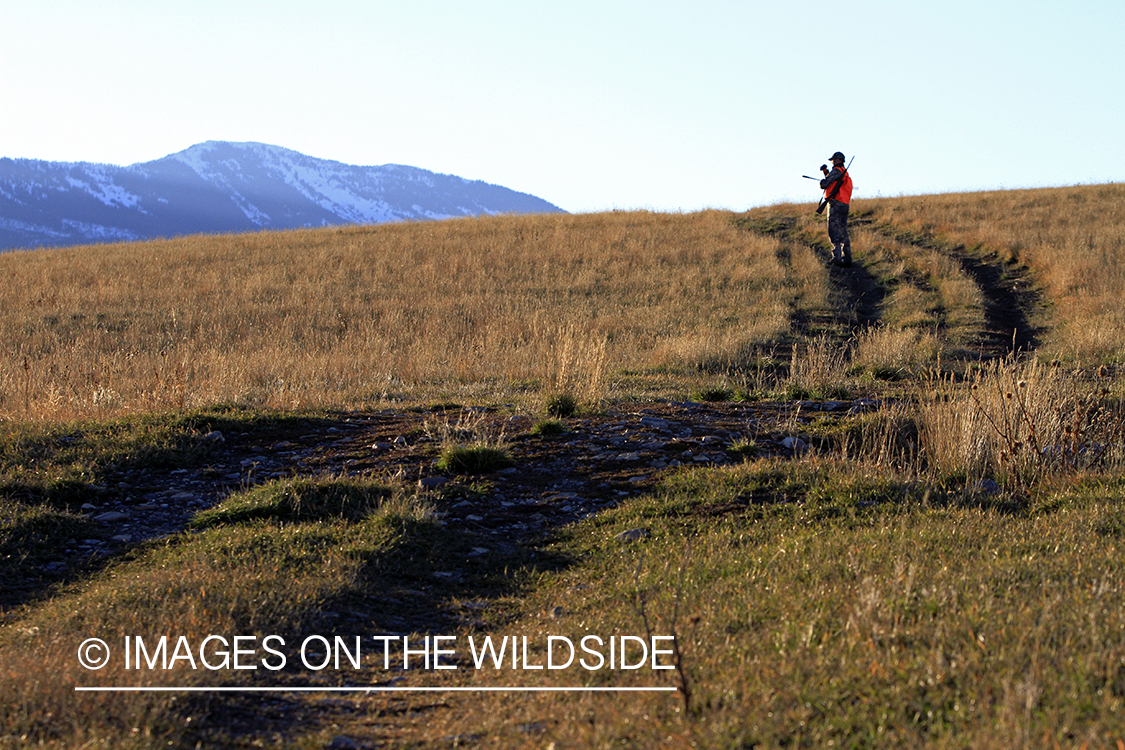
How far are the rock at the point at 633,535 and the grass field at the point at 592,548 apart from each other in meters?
0.02

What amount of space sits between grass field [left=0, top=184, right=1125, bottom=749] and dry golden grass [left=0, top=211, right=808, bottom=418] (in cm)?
15

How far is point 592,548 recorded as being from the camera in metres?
4.64

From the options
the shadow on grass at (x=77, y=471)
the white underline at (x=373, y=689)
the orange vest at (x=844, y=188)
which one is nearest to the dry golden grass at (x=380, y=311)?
the shadow on grass at (x=77, y=471)

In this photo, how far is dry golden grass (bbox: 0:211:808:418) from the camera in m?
9.66

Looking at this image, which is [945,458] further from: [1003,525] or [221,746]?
[221,746]

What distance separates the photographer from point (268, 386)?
9.91m

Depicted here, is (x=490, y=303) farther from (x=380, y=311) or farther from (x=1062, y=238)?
(x=1062, y=238)

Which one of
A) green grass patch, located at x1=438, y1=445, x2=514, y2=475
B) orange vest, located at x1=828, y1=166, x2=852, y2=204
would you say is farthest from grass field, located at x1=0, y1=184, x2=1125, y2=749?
orange vest, located at x1=828, y1=166, x2=852, y2=204

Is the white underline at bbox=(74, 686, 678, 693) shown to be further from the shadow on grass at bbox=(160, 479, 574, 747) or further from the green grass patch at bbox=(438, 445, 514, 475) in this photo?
the green grass patch at bbox=(438, 445, 514, 475)

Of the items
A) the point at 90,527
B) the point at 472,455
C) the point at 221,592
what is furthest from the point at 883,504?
the point at 90,527

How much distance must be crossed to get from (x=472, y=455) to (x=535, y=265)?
52.0 feet

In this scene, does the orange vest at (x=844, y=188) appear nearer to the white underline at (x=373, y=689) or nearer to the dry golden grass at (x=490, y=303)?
the dry golden grass at (x=490, y=303)

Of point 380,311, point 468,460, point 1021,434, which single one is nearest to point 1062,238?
point 380,311

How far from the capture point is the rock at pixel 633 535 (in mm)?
4684
